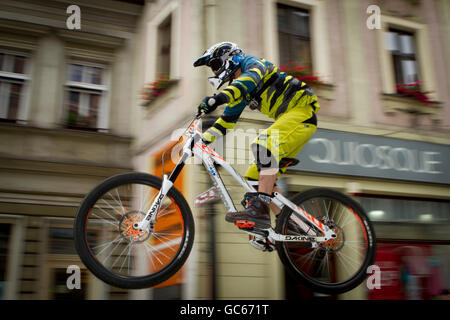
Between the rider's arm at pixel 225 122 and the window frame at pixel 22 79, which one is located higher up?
the window frame at pixel 22 79

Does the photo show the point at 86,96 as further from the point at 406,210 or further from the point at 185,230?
the point at 406,210

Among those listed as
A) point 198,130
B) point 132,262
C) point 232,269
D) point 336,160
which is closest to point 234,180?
point 198,130

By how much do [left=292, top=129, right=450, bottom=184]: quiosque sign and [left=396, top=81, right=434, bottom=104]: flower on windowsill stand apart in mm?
772

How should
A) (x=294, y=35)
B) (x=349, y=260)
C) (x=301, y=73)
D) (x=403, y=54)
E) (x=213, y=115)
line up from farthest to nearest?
(x=403, y=54) < (x=294, y=35) < (x=301, y=73) < (x=213, y=115) < (x=349, y=260)

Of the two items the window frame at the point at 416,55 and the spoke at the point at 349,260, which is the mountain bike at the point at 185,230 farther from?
the window frame at the point at 416,55

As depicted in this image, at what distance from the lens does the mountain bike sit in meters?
2.84

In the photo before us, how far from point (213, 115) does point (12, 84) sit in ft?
12.0

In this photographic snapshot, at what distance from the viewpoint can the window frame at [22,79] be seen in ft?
22.5

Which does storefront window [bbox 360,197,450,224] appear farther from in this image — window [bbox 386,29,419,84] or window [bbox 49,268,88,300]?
window [bbox 49,268,88,300]

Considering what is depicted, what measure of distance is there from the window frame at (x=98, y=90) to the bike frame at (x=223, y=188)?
4.31 metres

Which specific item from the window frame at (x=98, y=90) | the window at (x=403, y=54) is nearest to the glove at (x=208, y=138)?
the window frame at (x=98, y=90)

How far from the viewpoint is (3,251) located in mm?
6270

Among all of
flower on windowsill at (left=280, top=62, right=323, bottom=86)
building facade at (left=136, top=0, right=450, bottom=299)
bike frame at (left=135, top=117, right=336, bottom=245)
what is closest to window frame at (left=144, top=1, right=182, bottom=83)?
building facade at (left=136, top=0, right=450, bottom=299)

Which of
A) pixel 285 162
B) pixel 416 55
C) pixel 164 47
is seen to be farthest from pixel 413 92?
pixel 285 162
